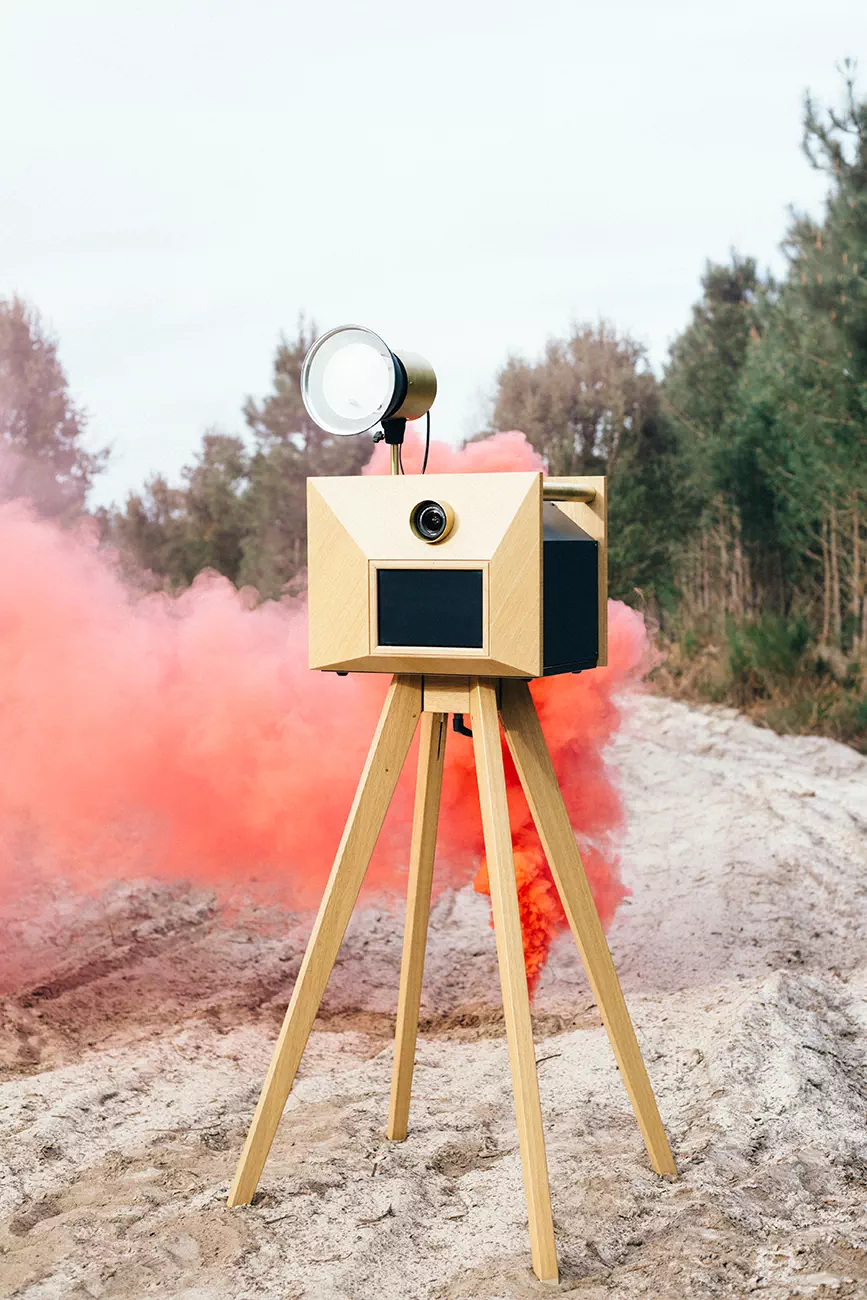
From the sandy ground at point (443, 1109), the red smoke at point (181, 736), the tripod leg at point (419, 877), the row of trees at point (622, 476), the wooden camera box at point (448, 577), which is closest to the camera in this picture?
the wooden camera box at point (448, 577)

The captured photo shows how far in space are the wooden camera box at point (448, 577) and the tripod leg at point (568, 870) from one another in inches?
7.4

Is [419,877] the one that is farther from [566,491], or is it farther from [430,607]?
[566,491]

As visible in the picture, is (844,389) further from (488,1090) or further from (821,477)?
(488,1090)

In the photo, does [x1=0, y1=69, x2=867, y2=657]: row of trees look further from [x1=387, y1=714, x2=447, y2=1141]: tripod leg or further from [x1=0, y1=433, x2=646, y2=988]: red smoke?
[x1=387, y1=714, x2=447, y2=1141]: tripod leg

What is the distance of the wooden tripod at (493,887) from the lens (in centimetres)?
271

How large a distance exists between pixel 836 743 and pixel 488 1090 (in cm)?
659

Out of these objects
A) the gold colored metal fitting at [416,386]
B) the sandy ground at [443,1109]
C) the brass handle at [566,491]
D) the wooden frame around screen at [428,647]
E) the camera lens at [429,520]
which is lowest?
the sandy ground at [443,1109]

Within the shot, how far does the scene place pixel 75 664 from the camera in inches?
190

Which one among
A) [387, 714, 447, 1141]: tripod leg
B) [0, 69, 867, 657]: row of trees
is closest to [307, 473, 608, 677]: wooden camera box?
[387, 714, 447, 1141]: tripod leg

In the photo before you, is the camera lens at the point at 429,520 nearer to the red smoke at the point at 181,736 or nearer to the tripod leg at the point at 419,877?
the tripod leg at the point at 419,877

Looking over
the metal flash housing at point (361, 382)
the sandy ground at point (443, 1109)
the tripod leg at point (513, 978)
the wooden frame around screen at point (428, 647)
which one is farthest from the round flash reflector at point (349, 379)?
the sandy ground at point (443, 1109)

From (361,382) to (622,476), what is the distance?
10.4m

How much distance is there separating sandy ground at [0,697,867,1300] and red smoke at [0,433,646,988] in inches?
19.0

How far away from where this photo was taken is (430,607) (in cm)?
276
